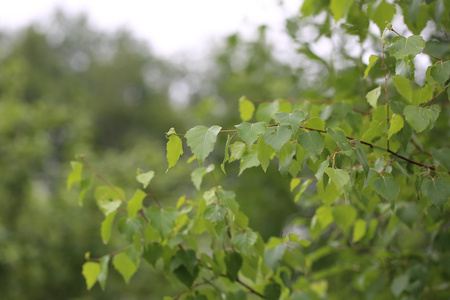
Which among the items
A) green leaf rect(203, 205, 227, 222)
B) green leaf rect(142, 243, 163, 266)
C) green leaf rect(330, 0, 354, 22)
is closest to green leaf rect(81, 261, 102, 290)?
green leaf rect(142, 243, 163, 266)

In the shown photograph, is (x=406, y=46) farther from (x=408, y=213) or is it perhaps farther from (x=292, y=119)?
(x=408, y=213)

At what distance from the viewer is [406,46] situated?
892 mm

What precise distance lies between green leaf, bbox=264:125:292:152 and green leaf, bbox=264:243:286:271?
430 mm

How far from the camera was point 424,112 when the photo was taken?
3.06ft

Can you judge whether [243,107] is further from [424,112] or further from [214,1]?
[214,1]

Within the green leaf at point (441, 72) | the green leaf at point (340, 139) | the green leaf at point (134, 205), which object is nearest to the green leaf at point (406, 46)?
the green leaf at point (441, 72)

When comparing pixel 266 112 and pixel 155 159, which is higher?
pixel 266 112

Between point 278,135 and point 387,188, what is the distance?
0.87ft

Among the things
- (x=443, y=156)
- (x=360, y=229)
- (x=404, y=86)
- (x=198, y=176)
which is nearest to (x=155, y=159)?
(x=360, y=229)

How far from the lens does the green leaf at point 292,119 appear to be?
2.82 feet

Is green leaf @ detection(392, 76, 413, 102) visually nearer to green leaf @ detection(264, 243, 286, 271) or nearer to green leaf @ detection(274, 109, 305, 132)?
green leaf @ detection(274, 109, 305, 132)

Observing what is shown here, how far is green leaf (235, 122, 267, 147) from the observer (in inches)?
33.7

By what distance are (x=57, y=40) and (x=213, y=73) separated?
735 cm

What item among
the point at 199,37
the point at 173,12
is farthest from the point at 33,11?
the point at 199,37
